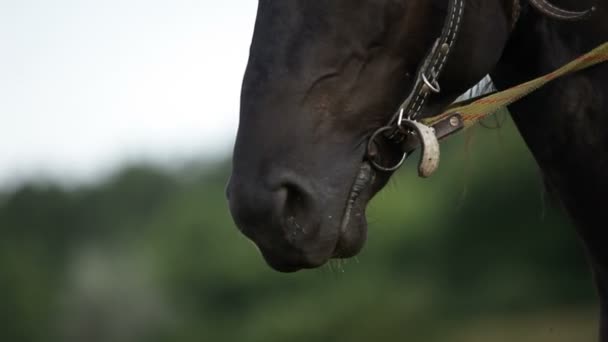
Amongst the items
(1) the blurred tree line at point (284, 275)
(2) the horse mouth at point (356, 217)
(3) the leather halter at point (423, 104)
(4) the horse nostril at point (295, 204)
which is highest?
(3) the leather halter at point (423, 104)

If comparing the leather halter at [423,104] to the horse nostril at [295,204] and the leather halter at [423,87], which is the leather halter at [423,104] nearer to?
the leather halter at [423,87]

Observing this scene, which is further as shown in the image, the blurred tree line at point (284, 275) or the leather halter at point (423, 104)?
the blurred tree line at point (284, 275)

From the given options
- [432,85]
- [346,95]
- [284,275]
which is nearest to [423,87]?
[432,85]

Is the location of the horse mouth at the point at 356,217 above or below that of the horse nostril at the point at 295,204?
below

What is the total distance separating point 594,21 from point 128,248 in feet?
174

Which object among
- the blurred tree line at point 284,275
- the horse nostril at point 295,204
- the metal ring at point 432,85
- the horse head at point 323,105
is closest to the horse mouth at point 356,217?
the horse head at point 323,105

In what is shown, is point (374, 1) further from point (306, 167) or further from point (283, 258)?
point (283, 258)

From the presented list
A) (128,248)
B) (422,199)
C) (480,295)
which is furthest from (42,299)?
(480,295)

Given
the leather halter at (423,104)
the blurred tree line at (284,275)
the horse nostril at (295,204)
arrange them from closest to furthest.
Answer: the horse nostril at (295,204), the leather halter at (423,104), the blurred tree line at (284,275)

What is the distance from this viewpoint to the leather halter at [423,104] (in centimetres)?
365

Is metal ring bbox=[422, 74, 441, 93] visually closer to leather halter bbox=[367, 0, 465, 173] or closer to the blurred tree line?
leather halter bbox=[367, 0, 465, 173]

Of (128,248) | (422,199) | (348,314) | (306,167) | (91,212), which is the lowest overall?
(91,212)

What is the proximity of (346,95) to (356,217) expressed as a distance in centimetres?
37

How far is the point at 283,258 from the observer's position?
11.7ft
